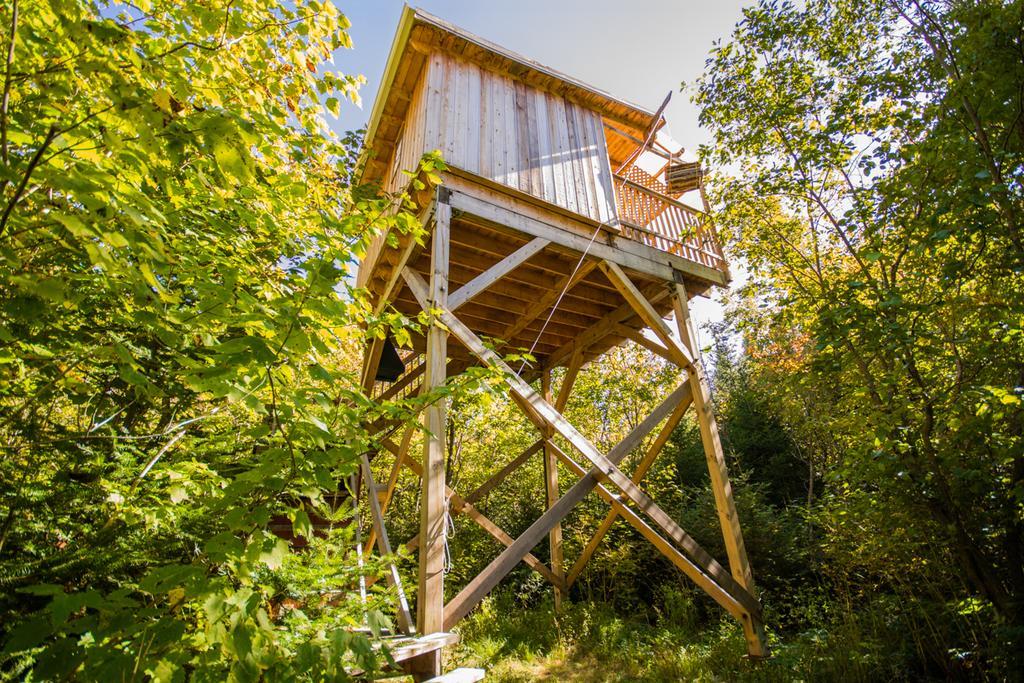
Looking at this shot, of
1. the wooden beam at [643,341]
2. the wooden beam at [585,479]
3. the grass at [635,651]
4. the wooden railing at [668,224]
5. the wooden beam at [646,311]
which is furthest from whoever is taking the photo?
the wooden railing at [668,224]

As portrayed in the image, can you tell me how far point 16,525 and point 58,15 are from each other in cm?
258

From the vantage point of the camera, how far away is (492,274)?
4.49 meters

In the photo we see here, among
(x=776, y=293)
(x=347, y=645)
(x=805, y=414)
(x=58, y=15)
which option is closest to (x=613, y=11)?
(x=776, y=293)

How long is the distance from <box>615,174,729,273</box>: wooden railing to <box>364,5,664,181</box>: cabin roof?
118cm

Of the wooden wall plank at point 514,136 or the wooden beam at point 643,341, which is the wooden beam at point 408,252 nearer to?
the wooden wall plank at point 514,136

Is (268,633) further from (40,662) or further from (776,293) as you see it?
(776,293)

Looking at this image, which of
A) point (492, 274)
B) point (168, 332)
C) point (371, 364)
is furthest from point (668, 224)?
point (168, 332)

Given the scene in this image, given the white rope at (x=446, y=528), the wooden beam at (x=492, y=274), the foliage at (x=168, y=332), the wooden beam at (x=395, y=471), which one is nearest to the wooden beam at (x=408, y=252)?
Result: the wooden beam at (x=492, y=274)

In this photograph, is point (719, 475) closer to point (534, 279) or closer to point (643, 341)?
point (643, 341)

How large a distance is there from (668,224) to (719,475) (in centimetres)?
339

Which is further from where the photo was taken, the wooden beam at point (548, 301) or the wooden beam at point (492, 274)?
the wooden beam at point (548, 301)

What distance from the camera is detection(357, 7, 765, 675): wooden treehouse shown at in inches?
163

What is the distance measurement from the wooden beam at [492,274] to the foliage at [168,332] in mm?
1286

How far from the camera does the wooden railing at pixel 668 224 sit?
242 inches
